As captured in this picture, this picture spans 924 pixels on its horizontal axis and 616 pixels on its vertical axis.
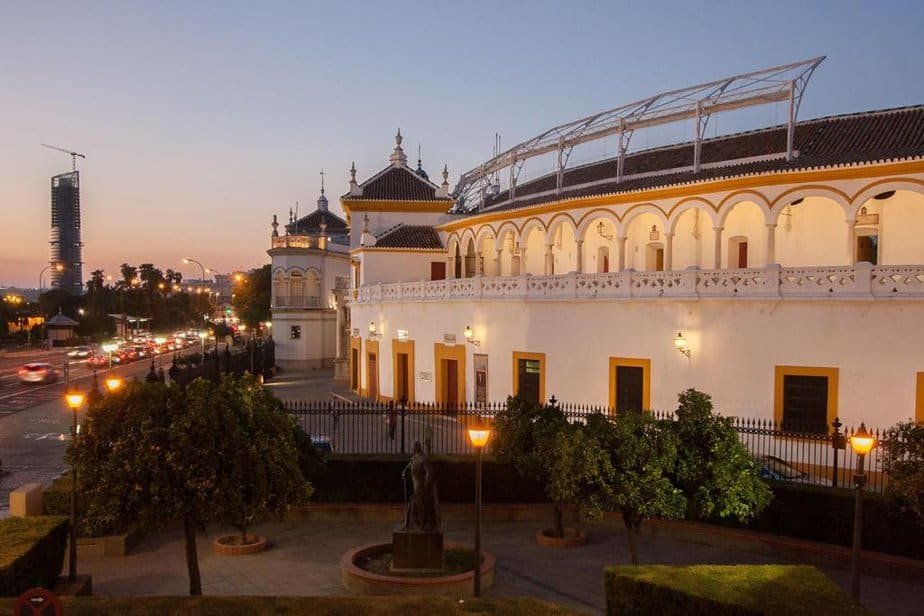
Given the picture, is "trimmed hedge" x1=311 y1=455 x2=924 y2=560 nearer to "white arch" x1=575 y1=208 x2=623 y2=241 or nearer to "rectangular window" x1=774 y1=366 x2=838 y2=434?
"rectangular window" x1=774 y1=366 x2=838 y2=434

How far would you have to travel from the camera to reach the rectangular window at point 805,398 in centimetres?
1753

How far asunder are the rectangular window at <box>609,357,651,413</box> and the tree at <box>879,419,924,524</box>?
9.56 metres

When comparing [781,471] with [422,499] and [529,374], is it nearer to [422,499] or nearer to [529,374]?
[422,499]

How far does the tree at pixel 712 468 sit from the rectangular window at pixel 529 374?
12.1 m

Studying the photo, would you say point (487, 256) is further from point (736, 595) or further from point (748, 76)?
point (736, 595)

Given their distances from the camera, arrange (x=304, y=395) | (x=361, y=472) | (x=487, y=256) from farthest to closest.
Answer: (x=304, y=395), (x=487, y=256), (x=361, y=472)

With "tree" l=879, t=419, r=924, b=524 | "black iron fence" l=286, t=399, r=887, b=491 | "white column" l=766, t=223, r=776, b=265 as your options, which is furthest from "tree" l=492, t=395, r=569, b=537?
"white column" l=766, t=223, r=776, b=265

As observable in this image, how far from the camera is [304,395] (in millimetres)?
34500

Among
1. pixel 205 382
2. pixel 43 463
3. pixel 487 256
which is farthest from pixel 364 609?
pixel 487 256

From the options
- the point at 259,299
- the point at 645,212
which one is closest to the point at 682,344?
the point at 645,212

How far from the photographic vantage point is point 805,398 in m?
17.9

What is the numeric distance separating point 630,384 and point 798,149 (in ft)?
30.0

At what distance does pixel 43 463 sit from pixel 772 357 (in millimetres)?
19185

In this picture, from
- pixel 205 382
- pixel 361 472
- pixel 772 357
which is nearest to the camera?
pixel 205 382
